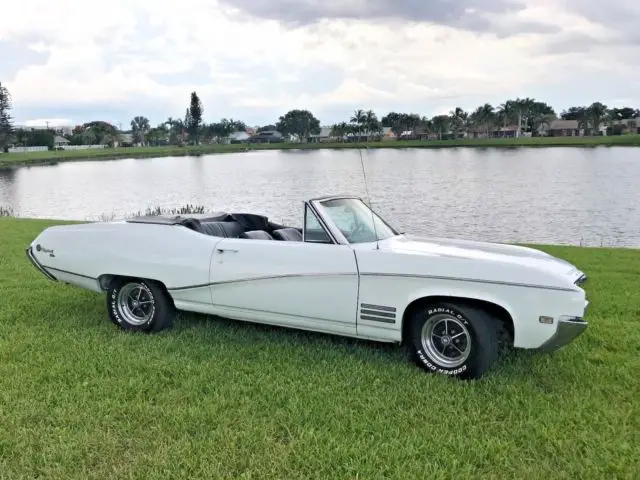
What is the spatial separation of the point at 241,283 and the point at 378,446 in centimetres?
222


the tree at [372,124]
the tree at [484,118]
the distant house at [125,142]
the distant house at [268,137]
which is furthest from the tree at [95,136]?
the tree at [484,118]

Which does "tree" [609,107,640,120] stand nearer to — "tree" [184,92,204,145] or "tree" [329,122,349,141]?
"tree" [329,122,349,141]

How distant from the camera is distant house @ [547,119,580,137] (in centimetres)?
14675

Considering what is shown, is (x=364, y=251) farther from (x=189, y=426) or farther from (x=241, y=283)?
(x=189, y=426)

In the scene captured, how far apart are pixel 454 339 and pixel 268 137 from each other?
609 feet

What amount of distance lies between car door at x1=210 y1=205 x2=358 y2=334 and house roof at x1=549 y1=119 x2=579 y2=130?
158674 millimetres

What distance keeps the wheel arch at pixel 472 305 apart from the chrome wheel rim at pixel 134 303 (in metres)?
2.73

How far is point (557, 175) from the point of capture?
40.8 m

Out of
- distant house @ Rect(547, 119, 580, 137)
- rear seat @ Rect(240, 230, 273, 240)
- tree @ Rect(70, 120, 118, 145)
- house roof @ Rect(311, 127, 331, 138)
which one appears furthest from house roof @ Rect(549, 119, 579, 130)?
rear seat @ Rect(240, 230, 273, 240)

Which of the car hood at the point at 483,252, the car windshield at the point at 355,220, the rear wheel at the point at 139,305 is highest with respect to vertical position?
the car windshield at the point at 355,220

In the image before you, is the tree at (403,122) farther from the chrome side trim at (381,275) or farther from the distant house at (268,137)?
the chrome side trim at (381,275)

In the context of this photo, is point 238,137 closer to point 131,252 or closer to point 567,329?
point 131,252

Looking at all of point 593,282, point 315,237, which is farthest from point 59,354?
point 593,282

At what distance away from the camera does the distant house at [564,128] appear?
146750 mm
